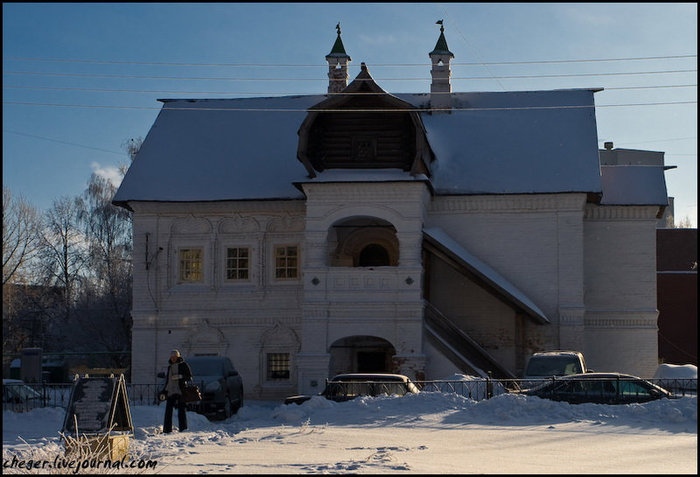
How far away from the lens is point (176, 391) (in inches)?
726

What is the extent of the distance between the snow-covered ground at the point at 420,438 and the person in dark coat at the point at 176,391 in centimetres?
28

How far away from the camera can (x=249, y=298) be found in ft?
110

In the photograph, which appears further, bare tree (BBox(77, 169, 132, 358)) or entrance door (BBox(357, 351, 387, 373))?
bare tree (BBox(77, 169, 132, 358))

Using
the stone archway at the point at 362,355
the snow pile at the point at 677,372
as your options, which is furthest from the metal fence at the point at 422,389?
the stone archway at the point at 362,355

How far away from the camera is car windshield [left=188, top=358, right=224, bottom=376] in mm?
24297

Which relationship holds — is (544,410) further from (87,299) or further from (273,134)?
(87,299)

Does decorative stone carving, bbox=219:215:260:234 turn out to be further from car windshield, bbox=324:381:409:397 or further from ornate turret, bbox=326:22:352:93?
car windshield, bbox=324:381:409:397

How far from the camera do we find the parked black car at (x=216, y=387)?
22.6 m

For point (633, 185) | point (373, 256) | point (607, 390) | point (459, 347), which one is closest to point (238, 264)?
point (373, 256)

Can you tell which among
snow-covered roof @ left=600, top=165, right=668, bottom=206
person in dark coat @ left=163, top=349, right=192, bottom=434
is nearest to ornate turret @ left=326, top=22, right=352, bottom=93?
snow-covered roof @ left=600, top=165, right=668, bottom=206

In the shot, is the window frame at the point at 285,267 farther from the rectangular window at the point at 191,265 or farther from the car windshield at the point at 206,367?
the car windshield at the point at 206,367

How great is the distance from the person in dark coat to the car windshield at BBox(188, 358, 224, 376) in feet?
17.4

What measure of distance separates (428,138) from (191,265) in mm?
9545

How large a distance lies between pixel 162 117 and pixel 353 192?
1050 cm
